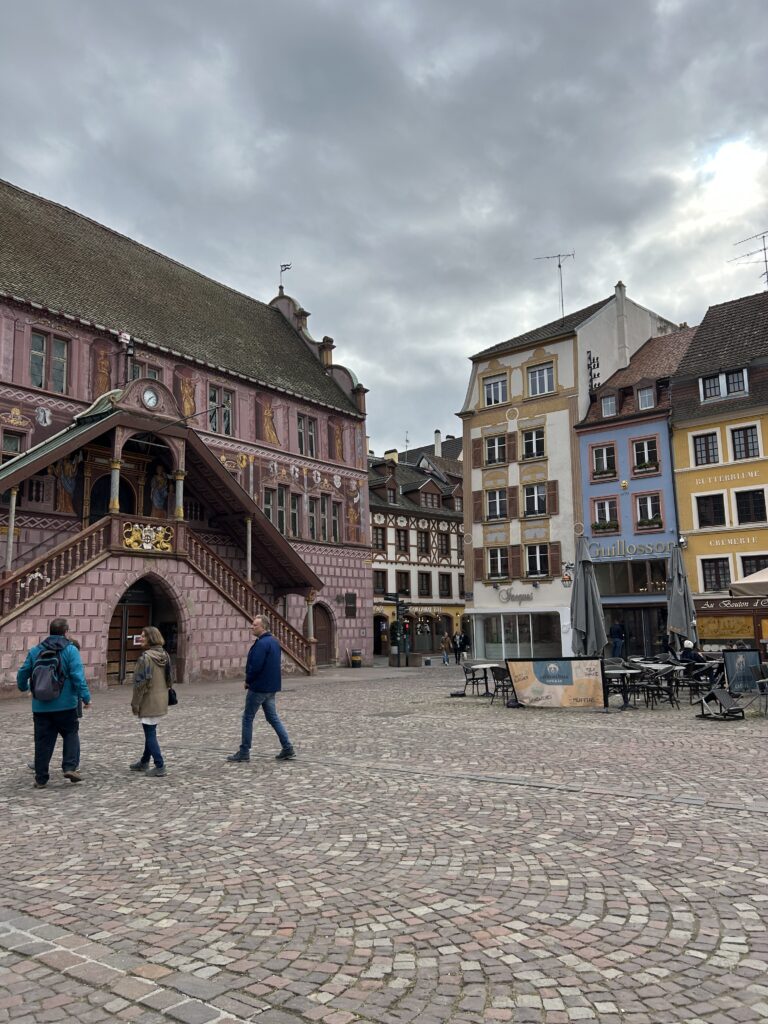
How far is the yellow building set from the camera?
31.7 meters

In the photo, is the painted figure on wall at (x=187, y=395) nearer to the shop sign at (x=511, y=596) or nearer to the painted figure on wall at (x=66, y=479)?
the painted figure on wall at (x=66, y=479)

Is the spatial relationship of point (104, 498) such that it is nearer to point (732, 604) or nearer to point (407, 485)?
point (732, 604)

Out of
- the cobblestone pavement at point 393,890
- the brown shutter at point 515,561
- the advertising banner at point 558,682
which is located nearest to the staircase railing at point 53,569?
the cobblestone pavement at point 393,890

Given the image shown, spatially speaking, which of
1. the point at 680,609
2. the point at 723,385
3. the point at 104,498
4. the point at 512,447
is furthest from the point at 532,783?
the point at 512,447

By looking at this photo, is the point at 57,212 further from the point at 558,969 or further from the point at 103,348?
the point at 558,969

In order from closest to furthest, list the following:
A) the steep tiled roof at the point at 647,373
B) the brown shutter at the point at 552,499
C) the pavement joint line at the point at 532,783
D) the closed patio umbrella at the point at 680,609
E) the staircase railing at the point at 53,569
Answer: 1. the pavement joint line at the point at 532,783
2. the closed patio umbrella at the point at 680,609
3. the staircase railing at the point at 53,569
4. the steep tiled roof at the point at 647,373
5. the brown shutter at the point at 552,499

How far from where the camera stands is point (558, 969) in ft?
12.6

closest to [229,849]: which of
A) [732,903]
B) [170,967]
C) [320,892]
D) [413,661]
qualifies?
[320,892]

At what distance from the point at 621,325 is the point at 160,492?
24274mm

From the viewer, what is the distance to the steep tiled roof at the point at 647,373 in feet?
117

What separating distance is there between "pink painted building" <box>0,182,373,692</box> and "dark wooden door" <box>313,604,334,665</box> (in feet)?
0.22

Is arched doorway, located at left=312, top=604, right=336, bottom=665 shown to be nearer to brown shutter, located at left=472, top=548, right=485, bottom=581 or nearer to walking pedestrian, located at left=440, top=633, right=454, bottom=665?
walking pedestrian, located at left=440, top=633, right=454, bottom=665

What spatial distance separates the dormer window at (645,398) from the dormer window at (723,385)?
222 centimetres

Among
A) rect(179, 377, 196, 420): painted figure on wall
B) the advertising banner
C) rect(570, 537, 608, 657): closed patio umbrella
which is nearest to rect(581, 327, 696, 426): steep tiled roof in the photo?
rect(179, 377, 196, 420): painted figure on wall
